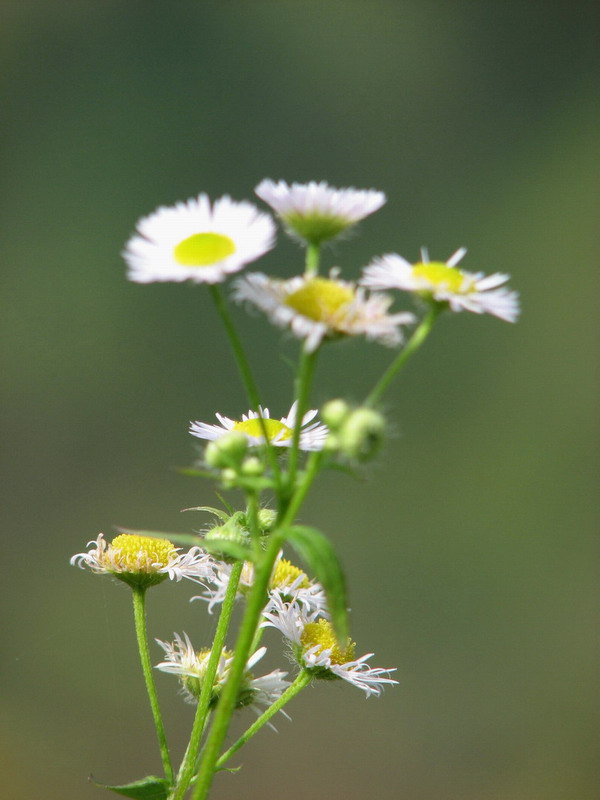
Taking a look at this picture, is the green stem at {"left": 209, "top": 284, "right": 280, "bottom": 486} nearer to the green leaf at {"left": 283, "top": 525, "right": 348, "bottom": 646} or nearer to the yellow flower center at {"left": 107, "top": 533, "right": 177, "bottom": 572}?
the green leaf at {"left": 283, "top": 525, "right": 348, "bottom": 646}

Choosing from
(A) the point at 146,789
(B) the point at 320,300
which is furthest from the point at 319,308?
(A) the point at 146,789

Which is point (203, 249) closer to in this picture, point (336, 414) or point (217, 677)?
point (336, 414)

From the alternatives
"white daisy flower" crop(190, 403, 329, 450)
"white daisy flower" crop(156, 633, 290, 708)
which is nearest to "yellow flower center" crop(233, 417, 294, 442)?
"white daisy flower" crop(190, 403, 329, 450)

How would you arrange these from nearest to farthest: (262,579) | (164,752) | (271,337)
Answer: (262,579) → (164,752) → (271,337)

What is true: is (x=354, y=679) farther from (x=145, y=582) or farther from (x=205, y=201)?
(x=205, y=201)

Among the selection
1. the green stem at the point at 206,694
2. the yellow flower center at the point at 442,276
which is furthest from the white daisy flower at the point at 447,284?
the green stem at the point at 206,694

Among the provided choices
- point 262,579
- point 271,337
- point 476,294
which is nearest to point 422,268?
point 476,294
